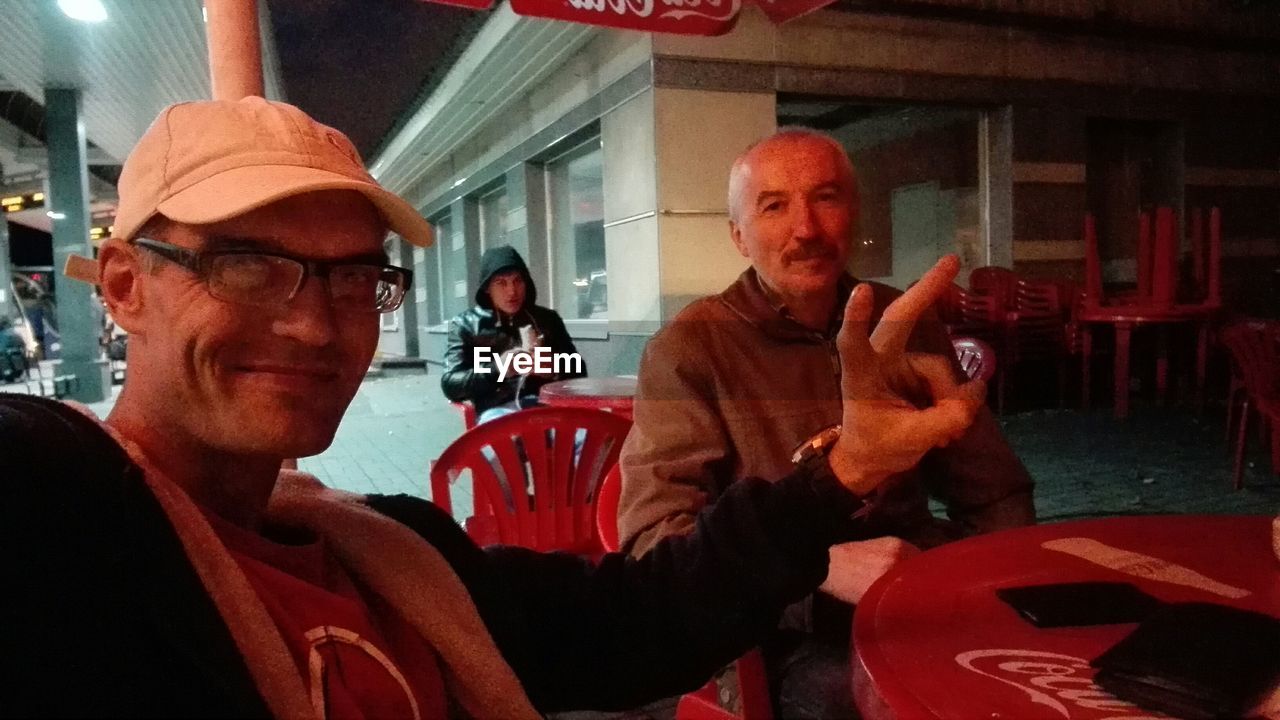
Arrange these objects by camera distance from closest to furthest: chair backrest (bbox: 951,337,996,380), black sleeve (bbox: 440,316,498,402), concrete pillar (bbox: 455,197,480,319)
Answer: chair backrest (bbox: 951,337,996,380) < black sleeve (bbox: 440,316,498,402) < concrete pillar (bbox: 455,197,480,319)

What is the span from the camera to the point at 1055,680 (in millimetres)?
961

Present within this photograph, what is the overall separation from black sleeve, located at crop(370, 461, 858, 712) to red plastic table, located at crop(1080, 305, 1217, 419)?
20.4 ft

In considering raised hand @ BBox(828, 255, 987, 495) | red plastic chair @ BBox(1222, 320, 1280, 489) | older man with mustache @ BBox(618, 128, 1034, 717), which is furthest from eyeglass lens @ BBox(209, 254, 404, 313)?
red plastic chair @ BBox(1222, 320, 1280, 489)

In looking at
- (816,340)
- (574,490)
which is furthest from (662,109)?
(816,340)

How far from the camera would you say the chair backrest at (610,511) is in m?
2.00

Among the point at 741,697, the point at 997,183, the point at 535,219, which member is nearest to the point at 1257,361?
the point at 997,183

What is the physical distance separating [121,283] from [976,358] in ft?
9.45

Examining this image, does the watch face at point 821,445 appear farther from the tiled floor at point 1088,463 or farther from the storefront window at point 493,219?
the storefront window at point 493,219

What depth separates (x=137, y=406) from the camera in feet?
3.18

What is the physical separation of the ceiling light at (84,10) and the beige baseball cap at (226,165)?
764 centimetres

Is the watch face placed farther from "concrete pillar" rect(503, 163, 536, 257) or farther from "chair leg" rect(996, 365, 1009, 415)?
"concrete pillar" rect(503, 163, 536, 257)

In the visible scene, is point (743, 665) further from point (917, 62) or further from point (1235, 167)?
point (1235, 167)

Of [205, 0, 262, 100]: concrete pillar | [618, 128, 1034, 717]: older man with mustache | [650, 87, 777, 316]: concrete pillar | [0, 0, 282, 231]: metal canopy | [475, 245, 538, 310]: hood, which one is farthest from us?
[0, 0, 282, 231]: metal canopy

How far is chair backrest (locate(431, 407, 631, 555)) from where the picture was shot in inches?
103
